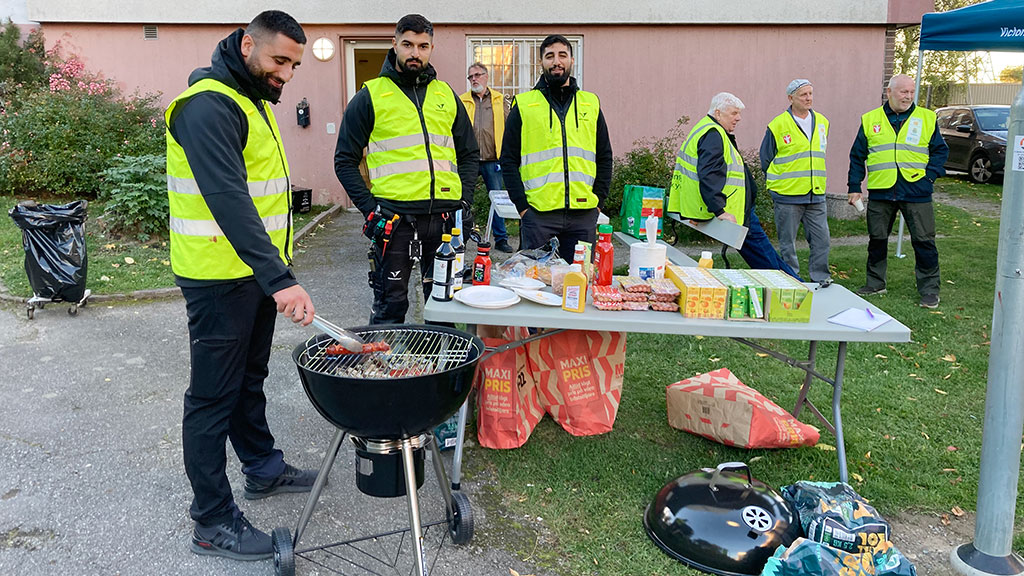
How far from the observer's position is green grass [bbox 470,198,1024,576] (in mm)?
3278

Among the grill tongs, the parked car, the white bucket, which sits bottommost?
the grill tongs

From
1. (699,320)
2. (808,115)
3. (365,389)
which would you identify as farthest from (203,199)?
(808,115)

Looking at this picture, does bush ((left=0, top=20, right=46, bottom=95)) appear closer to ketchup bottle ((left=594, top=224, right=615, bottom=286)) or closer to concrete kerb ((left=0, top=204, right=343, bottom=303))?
concrete kerb ((left=0, top=204, right=343, bottom=303))

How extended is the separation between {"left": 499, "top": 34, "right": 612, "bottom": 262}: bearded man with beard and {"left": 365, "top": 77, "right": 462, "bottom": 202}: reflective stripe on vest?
75cm

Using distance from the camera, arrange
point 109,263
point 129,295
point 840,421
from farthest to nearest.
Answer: point 109,263, point 129,295, point 840,421

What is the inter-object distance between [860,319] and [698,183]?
112 inches

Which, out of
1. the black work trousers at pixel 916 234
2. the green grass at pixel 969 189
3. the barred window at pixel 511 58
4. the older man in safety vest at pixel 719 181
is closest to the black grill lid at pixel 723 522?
the older man in safety vest at pixel 719 181

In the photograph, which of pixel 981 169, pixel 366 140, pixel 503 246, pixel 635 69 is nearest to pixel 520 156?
pixel 366 140

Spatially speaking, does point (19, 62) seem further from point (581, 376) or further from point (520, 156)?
point (581, 376)

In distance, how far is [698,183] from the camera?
610cm

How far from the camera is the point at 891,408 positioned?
15.0ft

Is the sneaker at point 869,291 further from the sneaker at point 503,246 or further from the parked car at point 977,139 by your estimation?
the parked car at point 977,139

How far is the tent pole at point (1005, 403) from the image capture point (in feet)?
9.19

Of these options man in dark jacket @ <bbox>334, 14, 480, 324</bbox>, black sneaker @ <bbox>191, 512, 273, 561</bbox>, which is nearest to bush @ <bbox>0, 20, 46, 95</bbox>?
man in dark jacket @ <bbox>334, 14, 480, 324</bbox>
